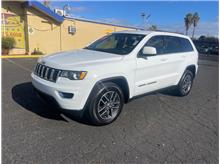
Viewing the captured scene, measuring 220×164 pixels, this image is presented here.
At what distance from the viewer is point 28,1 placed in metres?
13.1

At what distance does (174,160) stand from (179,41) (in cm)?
357

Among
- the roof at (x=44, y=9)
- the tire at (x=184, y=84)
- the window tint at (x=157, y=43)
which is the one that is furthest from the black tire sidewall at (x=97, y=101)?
the roof at (x=44, y=9)

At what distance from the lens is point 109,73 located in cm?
354

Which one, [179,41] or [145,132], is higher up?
[179,41]

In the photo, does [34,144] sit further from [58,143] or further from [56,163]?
[56,163]

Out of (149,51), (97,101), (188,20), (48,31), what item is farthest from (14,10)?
(188,20)

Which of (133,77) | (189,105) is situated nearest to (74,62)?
(133,77)

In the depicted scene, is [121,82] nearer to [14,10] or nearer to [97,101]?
[97,101]

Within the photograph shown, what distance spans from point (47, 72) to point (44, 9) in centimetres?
1209

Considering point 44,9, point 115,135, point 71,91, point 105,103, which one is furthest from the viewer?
point 44,9

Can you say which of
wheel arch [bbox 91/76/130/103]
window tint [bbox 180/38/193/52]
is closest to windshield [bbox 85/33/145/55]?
wheel arch [bbox 91/76/130/103]

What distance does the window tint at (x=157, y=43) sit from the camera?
14.9 ft

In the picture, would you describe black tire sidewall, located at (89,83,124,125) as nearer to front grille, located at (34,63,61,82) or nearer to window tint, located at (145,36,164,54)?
front grille, located at (34,63,61,82)

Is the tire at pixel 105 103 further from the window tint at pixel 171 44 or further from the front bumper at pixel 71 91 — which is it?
the window tint at pixel 171 44
